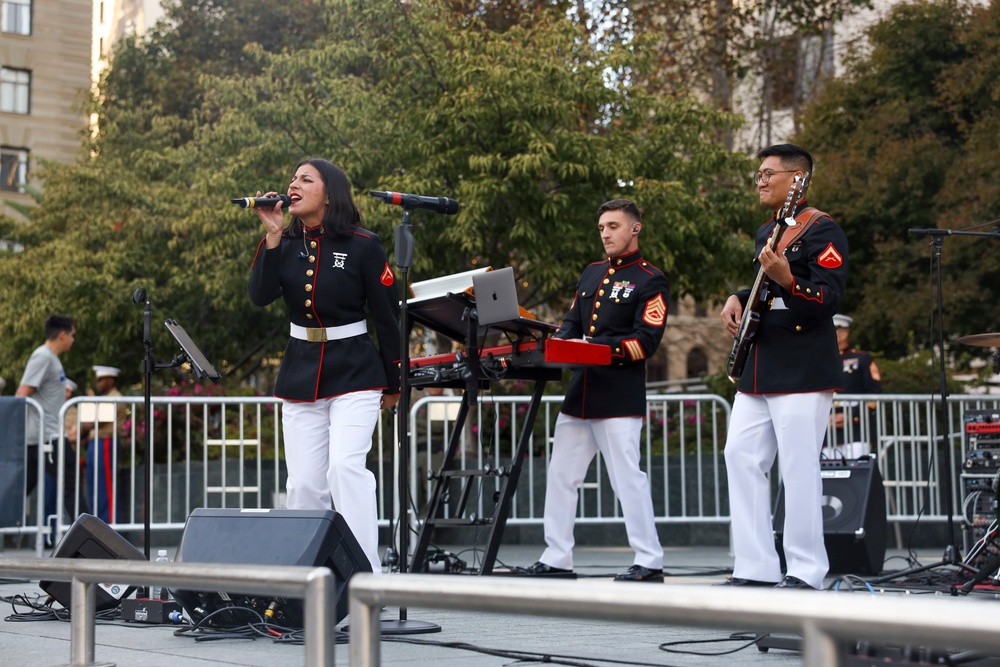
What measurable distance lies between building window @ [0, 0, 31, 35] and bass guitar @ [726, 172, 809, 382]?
1783 inches

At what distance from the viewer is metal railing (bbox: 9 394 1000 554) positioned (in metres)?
11.0

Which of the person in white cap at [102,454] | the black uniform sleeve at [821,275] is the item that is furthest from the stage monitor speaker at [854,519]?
the person in white cap at [102,454]

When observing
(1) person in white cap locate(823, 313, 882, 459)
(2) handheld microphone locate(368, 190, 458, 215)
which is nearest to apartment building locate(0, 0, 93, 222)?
(1) person in white cap locate(823, 313, 882, 459)

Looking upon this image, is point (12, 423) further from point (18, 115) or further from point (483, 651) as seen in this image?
point (18, 115)

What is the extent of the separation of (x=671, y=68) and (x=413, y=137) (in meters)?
11.7

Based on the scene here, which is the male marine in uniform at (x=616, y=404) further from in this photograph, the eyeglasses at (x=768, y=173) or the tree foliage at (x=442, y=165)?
the tree foliage at (x=442, y=165)

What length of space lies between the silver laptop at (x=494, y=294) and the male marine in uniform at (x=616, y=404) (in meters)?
1.24

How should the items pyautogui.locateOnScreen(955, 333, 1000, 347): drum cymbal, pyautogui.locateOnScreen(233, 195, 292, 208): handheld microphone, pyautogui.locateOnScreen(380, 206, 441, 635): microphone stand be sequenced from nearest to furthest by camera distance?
pyautogui.locateOnScreen(380, 206, 441, 635): microphone stand < pyautogui.locateOnScreen(233, 195, 292, 208): handheld microphone < pyautogui.locateOnScreen(955, 333, 1000, 347): drum cymbal

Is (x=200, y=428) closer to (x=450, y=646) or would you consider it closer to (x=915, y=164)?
(x=450, y=646)

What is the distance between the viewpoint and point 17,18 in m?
46.3

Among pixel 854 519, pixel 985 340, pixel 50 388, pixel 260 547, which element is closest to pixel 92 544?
pixel 260 547

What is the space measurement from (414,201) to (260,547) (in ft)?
5.22

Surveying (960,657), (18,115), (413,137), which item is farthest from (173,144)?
(18,115)

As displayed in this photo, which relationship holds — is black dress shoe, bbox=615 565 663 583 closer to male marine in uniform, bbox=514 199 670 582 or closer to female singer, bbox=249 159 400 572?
male marine in uniform, bbox=514 199 670 582
